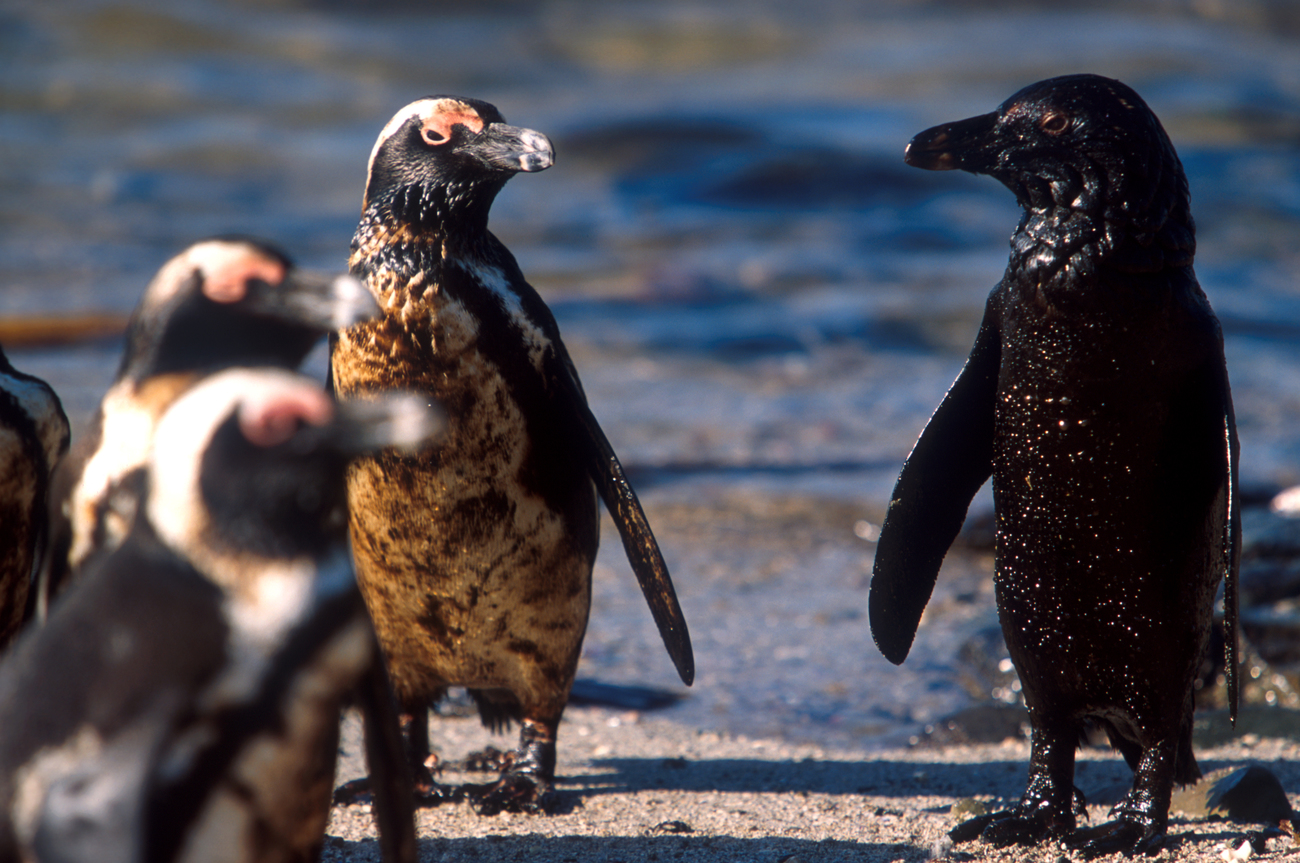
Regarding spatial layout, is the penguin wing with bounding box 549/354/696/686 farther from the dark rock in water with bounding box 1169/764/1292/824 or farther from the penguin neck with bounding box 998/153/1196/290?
the dark rock in water with bounding box 1169/764/1292/824

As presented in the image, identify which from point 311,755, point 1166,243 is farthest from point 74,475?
point 1166,243

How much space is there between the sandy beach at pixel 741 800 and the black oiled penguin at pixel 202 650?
1321 mm

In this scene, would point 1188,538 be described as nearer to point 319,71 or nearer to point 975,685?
point 975,685

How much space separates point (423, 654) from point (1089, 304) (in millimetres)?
1977

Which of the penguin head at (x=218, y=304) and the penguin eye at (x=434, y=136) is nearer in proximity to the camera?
the penguin head at (x=218, y=304)

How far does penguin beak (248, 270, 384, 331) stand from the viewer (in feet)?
7.17

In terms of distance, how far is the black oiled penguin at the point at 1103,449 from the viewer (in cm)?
304

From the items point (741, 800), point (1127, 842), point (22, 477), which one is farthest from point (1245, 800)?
point (22, 477)

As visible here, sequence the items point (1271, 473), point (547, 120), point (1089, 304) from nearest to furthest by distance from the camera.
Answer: point (1089, 304), point (1271, 473), point (547, 120)

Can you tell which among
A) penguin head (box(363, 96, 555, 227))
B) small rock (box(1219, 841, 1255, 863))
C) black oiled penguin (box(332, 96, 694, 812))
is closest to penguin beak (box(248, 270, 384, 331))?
black oiled penguin (box(332, 96, 694, 812))

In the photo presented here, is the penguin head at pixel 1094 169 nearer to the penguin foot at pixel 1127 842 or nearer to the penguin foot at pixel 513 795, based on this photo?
the penguin foot at pixel 1127 842

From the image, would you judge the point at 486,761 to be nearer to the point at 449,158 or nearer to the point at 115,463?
the point at 449,158

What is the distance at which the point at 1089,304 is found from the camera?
9.95ft

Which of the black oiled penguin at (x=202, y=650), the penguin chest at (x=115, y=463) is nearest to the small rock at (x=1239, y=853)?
the black oiled penguin at (x=202, y=650)
